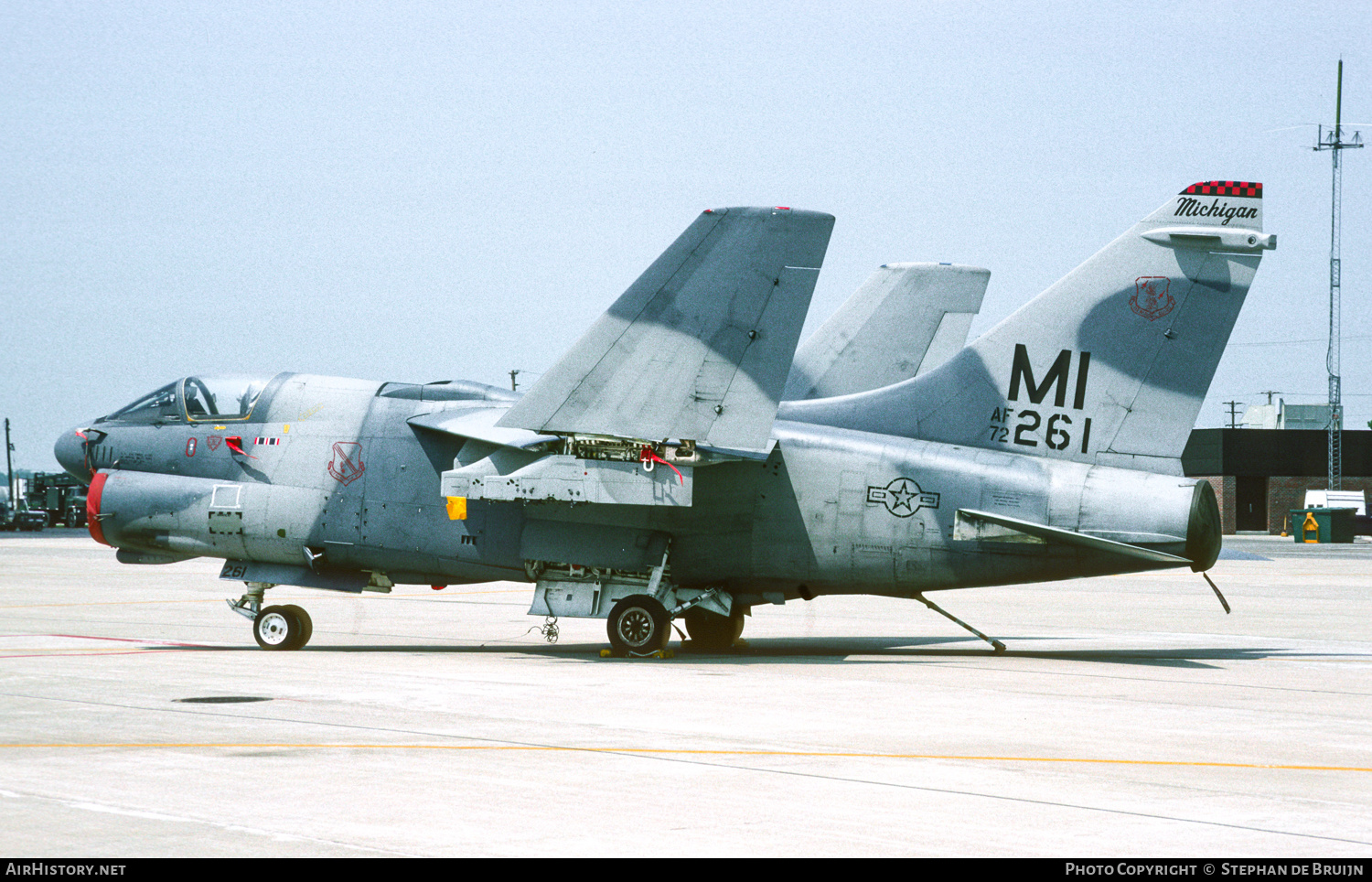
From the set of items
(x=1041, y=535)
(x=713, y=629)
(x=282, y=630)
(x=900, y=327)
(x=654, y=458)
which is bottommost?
(x=282, y=630)

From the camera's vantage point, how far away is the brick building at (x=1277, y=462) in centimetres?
9956

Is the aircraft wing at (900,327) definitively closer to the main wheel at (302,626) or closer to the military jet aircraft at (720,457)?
the military jet aircraft at (720,457)

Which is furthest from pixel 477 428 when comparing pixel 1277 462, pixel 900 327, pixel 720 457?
pixel 1277 462

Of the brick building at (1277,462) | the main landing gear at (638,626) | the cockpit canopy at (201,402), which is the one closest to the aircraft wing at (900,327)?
the main landing gear at (638,626)

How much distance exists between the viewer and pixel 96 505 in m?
21.1

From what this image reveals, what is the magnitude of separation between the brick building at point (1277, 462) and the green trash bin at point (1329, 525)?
58.6 feet

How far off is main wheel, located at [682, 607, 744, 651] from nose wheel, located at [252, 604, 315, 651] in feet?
17.9

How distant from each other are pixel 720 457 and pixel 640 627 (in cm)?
256

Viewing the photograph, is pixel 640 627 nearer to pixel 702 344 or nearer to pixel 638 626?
pixel 638 626

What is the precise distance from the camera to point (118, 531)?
2095cm

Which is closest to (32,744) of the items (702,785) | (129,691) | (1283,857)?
(129,691)

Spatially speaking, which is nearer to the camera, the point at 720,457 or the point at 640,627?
the point at 720,457

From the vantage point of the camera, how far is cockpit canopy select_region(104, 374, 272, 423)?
2130 cm
